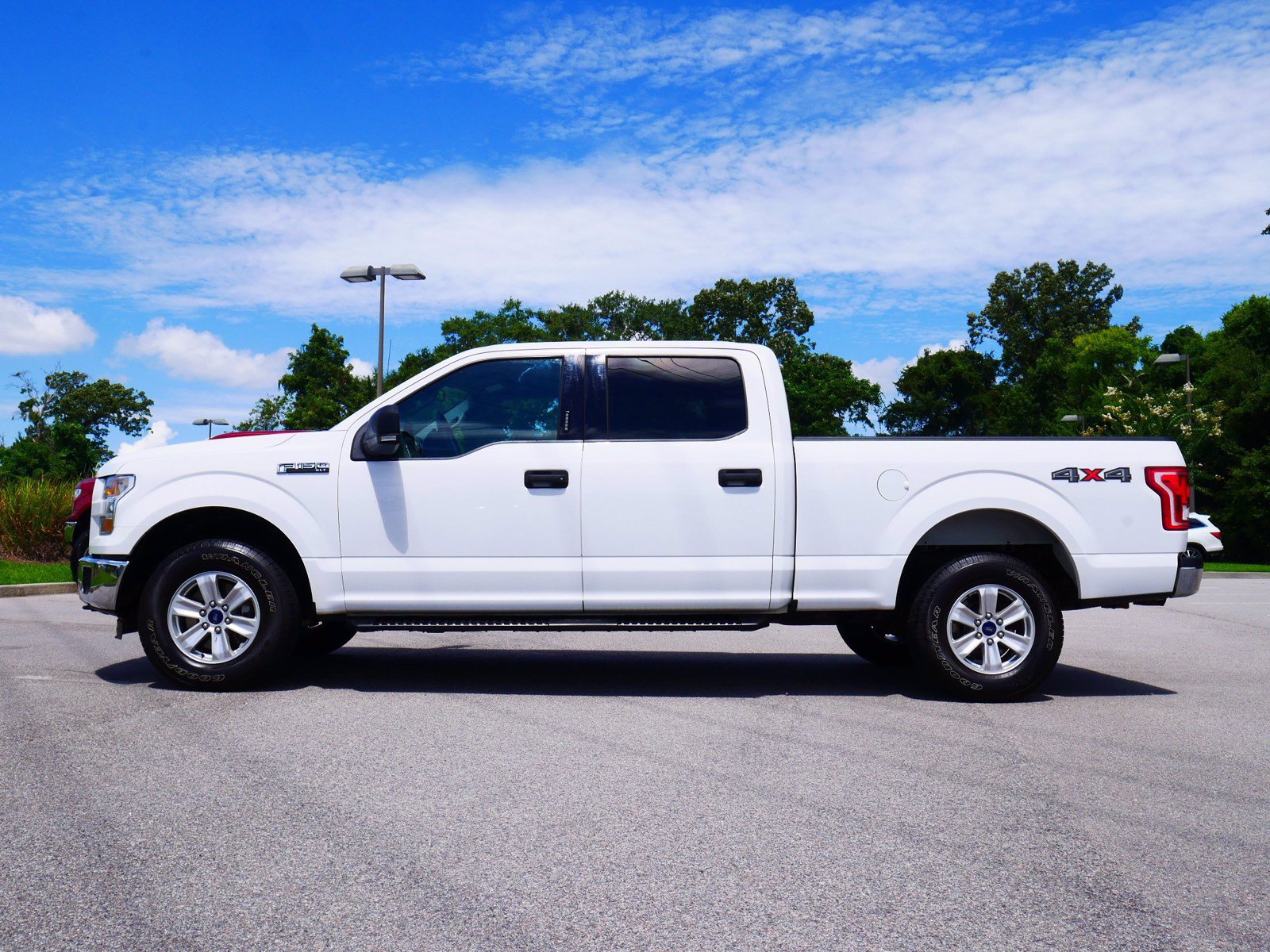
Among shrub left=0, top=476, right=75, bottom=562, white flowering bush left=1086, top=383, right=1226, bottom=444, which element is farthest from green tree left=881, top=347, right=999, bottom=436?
shrub left=0, top=476, right=75, bottom=562

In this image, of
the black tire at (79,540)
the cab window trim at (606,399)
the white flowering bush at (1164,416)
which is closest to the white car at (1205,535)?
the white flowering bush at (1164,416)

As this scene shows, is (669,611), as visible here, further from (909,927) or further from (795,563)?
(909,927)

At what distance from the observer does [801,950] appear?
303cm

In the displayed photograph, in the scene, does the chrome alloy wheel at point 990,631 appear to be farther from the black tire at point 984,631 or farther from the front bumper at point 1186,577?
the front bumper at point 1186,577

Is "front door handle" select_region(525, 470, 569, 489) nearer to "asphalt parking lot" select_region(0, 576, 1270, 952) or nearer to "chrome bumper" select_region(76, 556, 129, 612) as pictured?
"asphalt parking lot" select_region(0, 576, 1270, 952)

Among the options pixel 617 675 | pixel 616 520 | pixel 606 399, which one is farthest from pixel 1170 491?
pixel 617 675

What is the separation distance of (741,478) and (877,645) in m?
2.30

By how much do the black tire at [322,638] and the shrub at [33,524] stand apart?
42.9ft

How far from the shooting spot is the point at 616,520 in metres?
6.75

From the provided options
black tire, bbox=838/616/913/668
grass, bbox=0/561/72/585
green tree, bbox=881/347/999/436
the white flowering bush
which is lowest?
grass, bbox=0/561/72/585

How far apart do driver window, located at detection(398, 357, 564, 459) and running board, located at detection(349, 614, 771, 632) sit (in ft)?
3.33

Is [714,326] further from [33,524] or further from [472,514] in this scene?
[472,514]

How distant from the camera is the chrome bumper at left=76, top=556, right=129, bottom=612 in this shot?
6910 millimetres

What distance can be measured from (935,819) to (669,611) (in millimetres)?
2708
